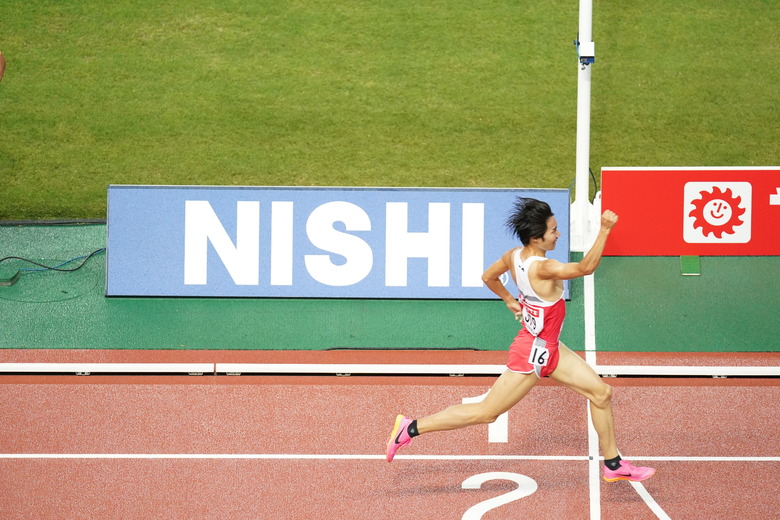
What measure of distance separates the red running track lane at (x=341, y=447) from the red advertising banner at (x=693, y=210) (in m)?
1.58

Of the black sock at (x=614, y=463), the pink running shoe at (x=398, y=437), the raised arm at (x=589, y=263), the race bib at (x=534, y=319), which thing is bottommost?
the black sock at (x=614, y=463)

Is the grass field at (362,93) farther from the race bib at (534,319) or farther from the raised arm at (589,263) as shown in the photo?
the raised arm at (589,263)

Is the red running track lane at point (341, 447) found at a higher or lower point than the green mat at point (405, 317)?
lower

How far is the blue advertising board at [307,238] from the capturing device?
882 centimetres

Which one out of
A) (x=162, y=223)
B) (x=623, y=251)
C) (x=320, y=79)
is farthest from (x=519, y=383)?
(x=320, y=79)

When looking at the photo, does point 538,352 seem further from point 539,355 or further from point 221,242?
point 221,242

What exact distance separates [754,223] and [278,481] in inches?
189

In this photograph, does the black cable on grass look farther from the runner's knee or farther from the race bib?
the runner's knee

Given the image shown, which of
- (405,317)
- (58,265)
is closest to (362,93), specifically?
(405,317)

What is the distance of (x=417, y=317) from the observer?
8.77 meters

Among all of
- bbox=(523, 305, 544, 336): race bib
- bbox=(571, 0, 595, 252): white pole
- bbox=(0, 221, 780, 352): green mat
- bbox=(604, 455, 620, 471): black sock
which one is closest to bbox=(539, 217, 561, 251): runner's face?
bbox=(523, 305, 544, 336): race bib

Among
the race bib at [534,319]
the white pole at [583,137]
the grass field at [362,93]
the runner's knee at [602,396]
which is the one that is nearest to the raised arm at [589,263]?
the race bib at [534,319]

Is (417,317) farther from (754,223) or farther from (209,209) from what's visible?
(754,223)

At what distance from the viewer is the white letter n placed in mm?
8836
